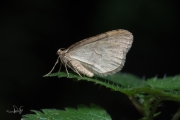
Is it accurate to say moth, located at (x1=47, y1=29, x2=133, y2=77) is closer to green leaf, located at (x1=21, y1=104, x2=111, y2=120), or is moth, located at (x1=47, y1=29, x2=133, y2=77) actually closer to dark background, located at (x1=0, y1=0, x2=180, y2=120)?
green leaf, located at (x1=21, y1=104, x2=111, y2=120)

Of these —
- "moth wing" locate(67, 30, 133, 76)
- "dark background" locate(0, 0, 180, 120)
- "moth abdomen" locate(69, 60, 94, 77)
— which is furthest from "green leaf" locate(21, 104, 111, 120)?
"dark background" locate(0, 0, 180, 120)

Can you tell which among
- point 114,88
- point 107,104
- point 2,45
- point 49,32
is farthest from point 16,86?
point 114,88

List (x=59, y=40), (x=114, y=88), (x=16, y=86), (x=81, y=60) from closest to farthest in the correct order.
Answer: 1. (x=114, y=88)
2. (x=81, y=60)
3. (x=16, y=86)
4. (x=59, y=40)

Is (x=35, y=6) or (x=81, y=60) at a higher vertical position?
(x=35, y=6)

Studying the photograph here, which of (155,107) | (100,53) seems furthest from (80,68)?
(155,107)

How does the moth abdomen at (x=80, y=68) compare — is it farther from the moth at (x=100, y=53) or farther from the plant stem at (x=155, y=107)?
the plant stem at (x=155, y=107)

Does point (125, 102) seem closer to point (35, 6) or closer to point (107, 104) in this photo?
point (107, 104)

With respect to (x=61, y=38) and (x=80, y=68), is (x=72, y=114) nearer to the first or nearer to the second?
(x=80, y=68)
